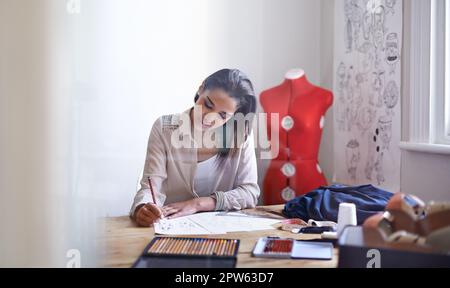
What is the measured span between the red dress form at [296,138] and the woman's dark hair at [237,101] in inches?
2.4

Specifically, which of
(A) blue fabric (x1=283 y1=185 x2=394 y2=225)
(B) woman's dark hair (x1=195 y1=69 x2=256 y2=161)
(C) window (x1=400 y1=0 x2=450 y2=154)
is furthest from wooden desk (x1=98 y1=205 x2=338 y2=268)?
(C) window (x1=400 y1=0 x2=450 y2=154)

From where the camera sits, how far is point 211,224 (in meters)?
1.06

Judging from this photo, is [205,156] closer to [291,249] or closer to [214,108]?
[214,108]

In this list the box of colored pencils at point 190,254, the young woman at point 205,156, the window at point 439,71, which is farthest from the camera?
the young woman at point 205,156

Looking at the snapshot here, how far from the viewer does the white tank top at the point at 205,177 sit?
1.15 m

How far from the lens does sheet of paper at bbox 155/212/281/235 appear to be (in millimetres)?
1018

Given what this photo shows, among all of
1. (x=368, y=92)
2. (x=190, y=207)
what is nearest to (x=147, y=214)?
(x=190, y=207)

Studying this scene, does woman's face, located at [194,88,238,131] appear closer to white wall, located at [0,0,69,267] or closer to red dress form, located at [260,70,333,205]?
red dress form, located at [260,70,333,205]

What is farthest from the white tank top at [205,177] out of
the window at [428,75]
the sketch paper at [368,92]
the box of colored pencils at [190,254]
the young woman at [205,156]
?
the window at [428,75]

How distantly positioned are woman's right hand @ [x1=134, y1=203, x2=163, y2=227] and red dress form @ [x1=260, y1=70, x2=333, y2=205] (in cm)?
32

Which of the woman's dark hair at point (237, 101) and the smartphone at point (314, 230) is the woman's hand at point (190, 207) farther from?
the smartphone at point (314, 230)

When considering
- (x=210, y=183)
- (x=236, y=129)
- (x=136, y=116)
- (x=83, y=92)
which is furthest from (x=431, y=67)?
(x=83, y=92)

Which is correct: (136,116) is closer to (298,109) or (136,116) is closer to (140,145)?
(140,145)

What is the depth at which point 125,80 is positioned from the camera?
1052mm
